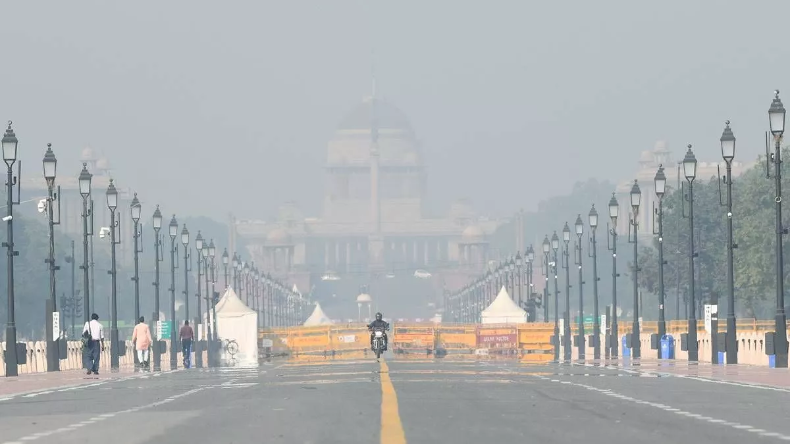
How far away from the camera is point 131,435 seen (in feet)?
76.3

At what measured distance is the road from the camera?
2277 cm

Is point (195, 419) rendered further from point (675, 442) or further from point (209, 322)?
point (209, 322)

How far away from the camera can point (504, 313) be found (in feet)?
415

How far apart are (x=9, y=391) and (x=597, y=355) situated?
4859 centimetres

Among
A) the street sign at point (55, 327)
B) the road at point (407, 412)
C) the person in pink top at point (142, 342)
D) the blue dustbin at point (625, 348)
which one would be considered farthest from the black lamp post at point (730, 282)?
the blue dustbin at point (625, 348)

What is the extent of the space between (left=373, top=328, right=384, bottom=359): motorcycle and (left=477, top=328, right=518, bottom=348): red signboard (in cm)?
3141

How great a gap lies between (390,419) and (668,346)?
5093 cm

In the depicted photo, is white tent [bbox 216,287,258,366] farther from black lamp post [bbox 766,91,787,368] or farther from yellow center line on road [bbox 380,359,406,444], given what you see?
yellow center line on road [bbox 380,359,406,444]

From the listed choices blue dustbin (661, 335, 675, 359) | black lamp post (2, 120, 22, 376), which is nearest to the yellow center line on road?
black lamp post (2, 120, 22, 376)

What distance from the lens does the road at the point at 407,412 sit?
2277 cm

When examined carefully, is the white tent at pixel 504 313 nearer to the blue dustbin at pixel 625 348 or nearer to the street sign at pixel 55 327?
the blue dustbin at pixel 625 348

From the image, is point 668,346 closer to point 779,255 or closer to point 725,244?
point 779,255

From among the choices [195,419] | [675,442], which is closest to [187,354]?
[195,419]

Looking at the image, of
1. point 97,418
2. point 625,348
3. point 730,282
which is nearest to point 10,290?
point 730,282
